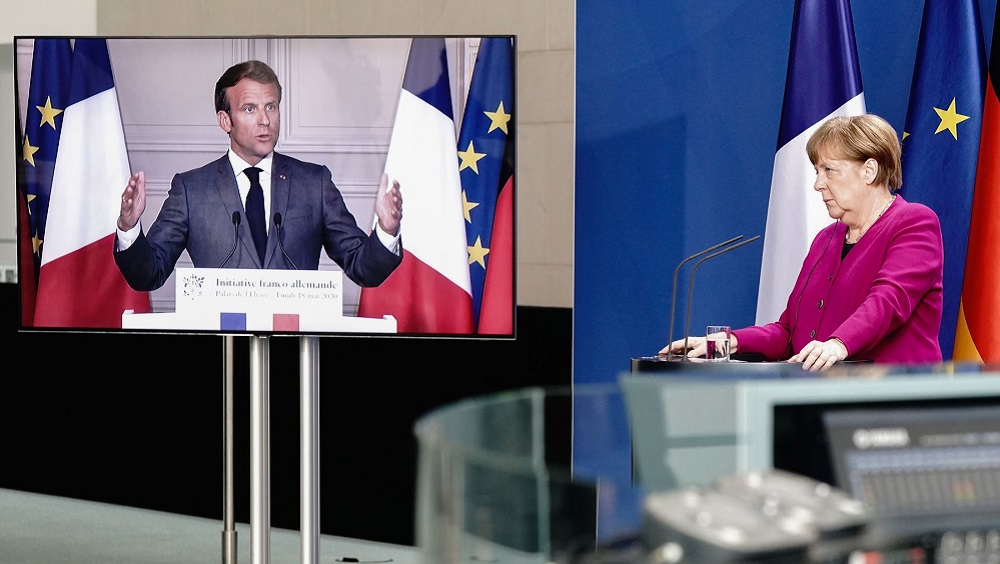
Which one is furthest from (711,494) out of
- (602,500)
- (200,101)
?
(200,101)

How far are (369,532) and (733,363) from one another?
2.76 meters

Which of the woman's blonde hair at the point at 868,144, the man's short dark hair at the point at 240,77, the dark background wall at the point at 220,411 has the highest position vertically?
the man's short dark hair at the point at 240,77

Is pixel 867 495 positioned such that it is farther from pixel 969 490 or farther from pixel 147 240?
pixel 147 240

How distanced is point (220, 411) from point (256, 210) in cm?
223

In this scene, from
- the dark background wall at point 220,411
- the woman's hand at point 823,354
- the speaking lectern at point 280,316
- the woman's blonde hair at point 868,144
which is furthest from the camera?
the dark background wall at point 220,411

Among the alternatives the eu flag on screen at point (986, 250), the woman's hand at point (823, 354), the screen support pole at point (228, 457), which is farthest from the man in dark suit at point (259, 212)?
the eu flag on screen at point (986, 250)

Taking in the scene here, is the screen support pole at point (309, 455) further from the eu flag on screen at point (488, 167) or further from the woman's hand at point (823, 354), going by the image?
the woman's hand at point (823, 354)

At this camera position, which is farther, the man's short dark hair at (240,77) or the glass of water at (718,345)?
the man's short dark hair at (240,77)

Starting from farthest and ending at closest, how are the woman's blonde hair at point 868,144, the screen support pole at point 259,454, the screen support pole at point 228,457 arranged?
the screen support pole at point 228,457 → the screen support pole at point 259,454 → the woman's blonde hair at point 868,144

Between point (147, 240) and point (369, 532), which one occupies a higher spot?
point (147, 240)

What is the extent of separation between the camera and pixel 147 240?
338 cm

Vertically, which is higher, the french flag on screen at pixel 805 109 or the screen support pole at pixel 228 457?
the french flag on screen at pixel 805 109

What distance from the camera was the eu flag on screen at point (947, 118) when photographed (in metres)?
3.21

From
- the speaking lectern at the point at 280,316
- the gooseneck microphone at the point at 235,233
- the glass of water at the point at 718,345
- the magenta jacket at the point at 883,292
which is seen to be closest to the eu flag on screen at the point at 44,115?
the speaking lectern at the point at 280,316
